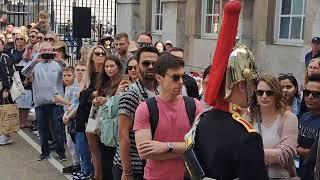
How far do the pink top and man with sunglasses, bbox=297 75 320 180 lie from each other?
1112 millimetres

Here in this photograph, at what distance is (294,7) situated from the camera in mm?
10594

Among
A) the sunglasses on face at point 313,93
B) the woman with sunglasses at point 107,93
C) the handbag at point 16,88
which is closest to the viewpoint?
the sunglasses on face at point 313,93

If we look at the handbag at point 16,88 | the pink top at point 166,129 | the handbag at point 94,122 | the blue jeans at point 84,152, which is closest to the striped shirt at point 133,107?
the pink top at point 166,129

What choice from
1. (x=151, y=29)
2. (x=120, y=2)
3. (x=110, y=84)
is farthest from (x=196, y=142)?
(x=120, y=2)

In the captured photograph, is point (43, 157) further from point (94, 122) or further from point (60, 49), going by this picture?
point (94, 122)

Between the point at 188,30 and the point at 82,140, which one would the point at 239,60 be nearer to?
the point at 82,140

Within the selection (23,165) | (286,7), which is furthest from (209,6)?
(23,165)

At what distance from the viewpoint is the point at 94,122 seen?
5.77 m

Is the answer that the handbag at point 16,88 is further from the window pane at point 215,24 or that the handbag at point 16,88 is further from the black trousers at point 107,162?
the window pane at point 215,24

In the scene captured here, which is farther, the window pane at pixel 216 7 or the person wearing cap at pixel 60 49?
the window pane at pixel 216 7

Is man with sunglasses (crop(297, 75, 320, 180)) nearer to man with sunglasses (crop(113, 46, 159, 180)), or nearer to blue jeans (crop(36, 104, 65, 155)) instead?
man with sunglasses (crop(113, 46, 159, 180))

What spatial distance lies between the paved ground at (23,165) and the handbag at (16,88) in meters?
0.87

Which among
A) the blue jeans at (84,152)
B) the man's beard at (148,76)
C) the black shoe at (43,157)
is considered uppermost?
the man's beard at (148,76)

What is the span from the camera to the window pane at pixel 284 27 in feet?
35.5
